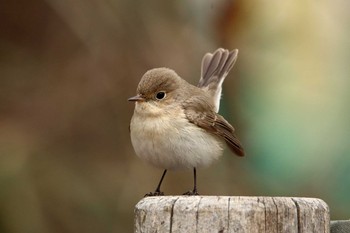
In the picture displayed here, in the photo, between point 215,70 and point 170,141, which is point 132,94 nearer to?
point 215,70

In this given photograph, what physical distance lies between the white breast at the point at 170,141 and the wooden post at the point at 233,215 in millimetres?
1890

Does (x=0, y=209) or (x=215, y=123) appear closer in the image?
(x=215, y=123)

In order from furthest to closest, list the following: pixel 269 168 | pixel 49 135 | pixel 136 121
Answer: pixel 49 135
pixel 269 168
pixel 136 121

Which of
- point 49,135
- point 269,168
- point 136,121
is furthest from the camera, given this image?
point 49,135

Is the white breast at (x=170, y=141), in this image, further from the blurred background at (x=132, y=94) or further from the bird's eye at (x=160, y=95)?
the blurred background at (x=132, y=94)

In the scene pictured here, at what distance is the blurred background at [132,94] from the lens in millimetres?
7184

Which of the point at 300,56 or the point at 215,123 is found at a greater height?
the point at 300,56

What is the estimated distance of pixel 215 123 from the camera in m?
5.39

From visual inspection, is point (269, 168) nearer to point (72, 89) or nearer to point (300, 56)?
point (300, 56)

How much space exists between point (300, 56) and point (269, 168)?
0.97 metres

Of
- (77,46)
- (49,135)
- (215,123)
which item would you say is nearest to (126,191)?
(49,135)

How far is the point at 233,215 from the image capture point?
3.08 m

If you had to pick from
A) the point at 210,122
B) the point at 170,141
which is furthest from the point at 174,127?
the point at 210,122

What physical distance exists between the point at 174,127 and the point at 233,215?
2.09 metres
